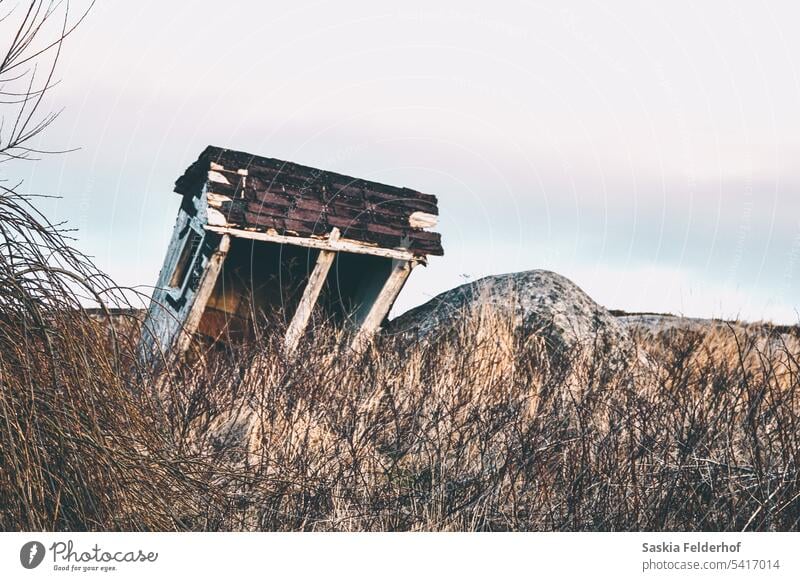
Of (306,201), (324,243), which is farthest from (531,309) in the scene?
(306,201)

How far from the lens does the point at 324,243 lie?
858 centimetres

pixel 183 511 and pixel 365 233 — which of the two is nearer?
pixel 183 511

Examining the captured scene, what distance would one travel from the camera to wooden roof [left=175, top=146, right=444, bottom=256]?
8.16m

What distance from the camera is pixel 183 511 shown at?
3639 mm

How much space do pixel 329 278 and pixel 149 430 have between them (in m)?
6.71

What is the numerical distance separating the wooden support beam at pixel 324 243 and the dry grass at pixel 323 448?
2.22 meters

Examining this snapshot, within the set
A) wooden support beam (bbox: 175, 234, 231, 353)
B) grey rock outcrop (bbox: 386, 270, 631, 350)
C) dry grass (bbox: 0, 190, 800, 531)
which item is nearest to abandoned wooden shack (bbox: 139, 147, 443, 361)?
wooden support beam (bbox: 175, 234, 231, 353)

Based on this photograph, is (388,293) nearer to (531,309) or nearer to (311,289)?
(311,289)

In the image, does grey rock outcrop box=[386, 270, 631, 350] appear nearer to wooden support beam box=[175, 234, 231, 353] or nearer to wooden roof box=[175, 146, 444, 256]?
wooden roof box=[175, 146, 444, 256]

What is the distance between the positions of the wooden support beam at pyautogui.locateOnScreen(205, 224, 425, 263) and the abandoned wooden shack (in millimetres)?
11
